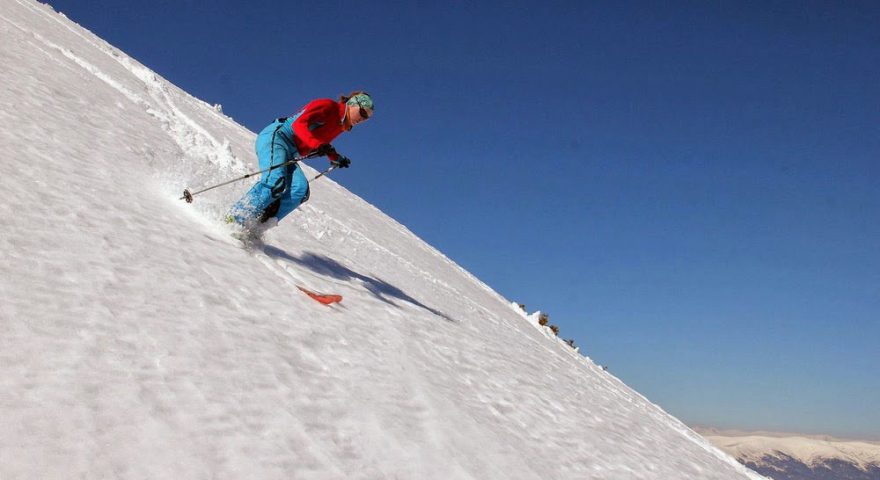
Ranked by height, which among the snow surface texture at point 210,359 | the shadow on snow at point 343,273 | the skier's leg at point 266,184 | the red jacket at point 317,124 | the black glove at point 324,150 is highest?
the red jacket at point 317,124

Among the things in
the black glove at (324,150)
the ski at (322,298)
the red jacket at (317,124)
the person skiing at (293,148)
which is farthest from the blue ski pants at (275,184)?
the ski at (322,298)

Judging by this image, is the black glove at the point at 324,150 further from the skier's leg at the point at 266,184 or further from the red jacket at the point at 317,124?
the skier's leg at the point at 266,184

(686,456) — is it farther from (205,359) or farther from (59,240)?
(59,240)

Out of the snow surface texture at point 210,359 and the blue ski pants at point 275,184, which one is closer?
the snow surface texture at point 210,359

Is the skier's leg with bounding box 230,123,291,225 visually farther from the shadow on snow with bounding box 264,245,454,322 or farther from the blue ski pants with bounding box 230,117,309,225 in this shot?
the shadow on snow with bounding box 264,245,454,322

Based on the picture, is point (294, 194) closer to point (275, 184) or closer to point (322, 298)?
point (275, 184)

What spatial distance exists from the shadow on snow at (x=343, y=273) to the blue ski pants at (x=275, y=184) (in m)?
0.41

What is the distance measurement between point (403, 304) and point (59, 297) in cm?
421

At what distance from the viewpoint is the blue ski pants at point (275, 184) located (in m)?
5.98

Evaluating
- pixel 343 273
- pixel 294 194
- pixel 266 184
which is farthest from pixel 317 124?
pixel 343 273

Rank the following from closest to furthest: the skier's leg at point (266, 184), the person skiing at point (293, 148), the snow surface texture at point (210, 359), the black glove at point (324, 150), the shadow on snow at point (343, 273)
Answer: the snow surface texture at point (210, 359), the skier's leg at point (266, 184), the person skiing at point (293, 148), the shadow on snow at point (343, 273), the black glove at point (324, 150)

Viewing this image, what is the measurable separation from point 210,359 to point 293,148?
412 cm

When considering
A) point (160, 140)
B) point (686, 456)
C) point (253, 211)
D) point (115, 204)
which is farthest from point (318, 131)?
point (686, 456)

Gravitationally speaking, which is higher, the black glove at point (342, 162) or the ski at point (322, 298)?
the black glove at point (342, 162)
